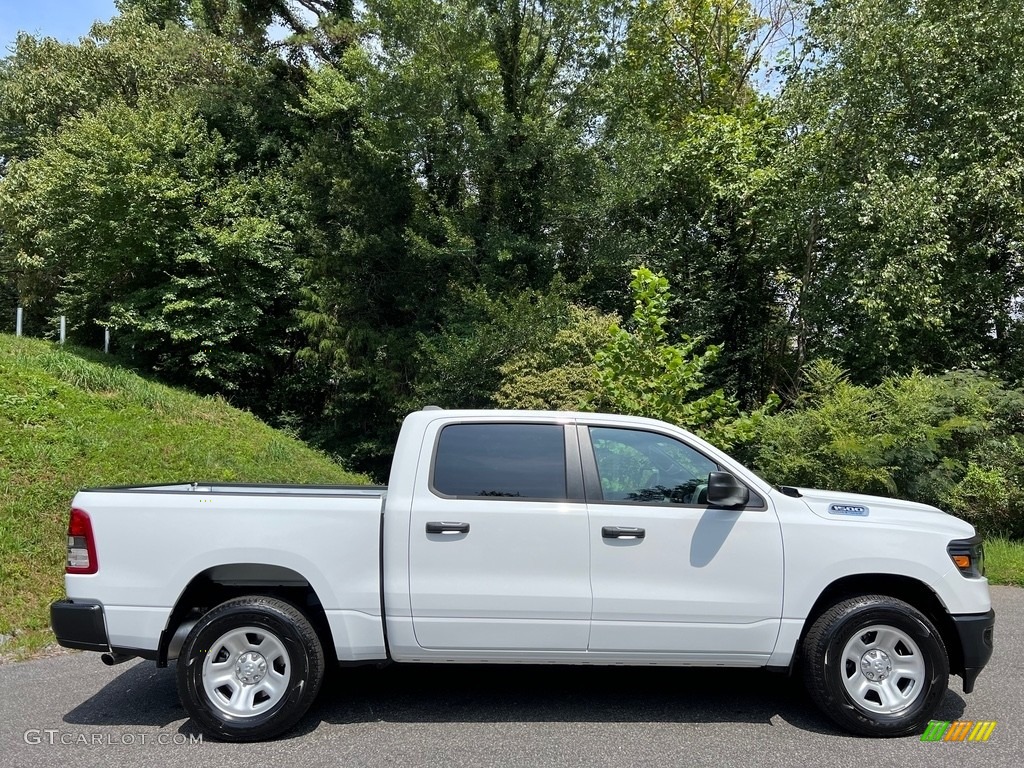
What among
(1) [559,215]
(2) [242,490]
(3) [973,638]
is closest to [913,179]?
(1) [559,215]

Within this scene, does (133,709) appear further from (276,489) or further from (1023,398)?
(1023,398)

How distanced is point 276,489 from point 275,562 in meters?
0.88

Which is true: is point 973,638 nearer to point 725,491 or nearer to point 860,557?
point 860,557

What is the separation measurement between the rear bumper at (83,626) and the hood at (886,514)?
163 inches

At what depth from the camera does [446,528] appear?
4473mm

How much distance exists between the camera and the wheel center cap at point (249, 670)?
4.48 meters

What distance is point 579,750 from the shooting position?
422 centimetres

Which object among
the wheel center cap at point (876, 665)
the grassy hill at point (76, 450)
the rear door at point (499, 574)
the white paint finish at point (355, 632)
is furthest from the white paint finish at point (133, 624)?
the wheel center cap at point (876, 665)

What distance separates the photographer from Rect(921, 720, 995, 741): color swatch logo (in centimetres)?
445

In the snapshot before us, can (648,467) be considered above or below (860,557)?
above

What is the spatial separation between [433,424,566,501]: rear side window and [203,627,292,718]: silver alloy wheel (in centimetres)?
132

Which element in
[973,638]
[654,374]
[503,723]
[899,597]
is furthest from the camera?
[654,374]

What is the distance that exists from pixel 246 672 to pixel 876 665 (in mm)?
3631

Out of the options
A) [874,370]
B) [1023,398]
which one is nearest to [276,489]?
[1023,398]
